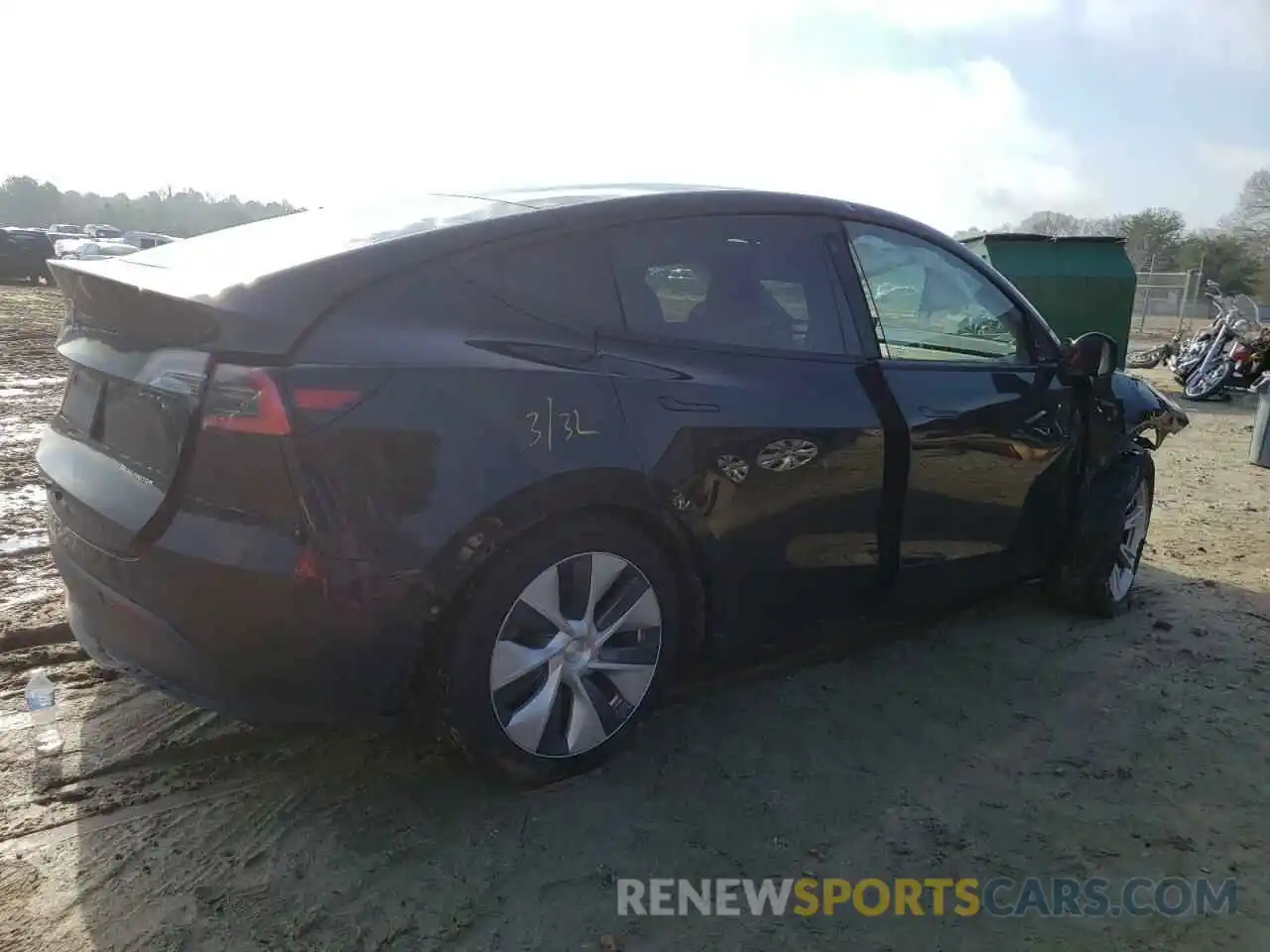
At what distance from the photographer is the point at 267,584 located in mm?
2297

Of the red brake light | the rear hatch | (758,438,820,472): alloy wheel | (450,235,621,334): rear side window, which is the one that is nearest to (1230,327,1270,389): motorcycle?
(758,438,820,472): alloy wheel

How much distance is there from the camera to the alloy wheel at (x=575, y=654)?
2.64m

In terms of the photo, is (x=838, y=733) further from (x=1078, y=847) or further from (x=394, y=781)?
(x=394, y=781)

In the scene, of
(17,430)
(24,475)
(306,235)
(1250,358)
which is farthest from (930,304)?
(1250,358)

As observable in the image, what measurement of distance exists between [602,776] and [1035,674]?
1.96 m

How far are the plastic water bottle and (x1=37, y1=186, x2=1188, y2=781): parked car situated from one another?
537mm

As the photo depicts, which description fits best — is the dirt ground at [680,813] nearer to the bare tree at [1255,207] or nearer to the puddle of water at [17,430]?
the puddle of water at [17,430]

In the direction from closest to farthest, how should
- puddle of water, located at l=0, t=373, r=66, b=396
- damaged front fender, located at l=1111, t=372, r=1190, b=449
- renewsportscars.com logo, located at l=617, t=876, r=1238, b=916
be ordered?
1. renewsportscars.com logo, located at l=617, t=876, r=1238, b=916
2. damaged front fender, located at l=1111, t=372, r=1190, b=449
3. puddle of water, located at l=0, t=373, r=66, b=396

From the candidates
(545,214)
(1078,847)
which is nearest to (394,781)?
(545,214)

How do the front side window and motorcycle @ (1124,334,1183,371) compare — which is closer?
the front side window

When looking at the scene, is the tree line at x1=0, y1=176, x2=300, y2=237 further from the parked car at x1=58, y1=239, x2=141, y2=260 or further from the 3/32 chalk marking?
the 3/32 chalk marking

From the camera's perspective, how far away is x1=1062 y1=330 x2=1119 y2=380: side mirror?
416cm

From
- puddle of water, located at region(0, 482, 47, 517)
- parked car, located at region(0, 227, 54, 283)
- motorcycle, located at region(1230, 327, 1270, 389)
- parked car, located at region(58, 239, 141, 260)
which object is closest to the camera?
puddle of water, located at region(0, 482, 47, 517)

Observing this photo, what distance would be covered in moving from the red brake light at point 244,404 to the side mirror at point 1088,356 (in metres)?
3.31
